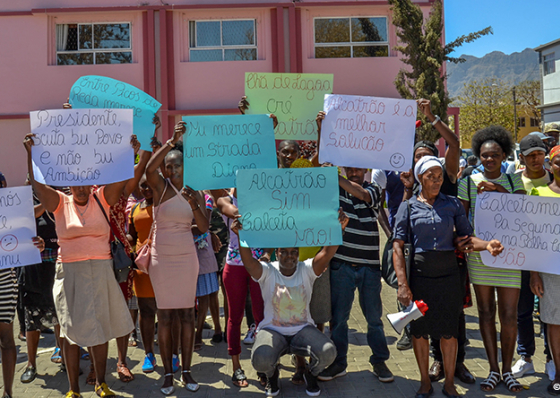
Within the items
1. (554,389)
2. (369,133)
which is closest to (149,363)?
(369,133)

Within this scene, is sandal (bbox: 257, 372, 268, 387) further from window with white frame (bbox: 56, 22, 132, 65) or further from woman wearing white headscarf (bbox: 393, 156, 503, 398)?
window with white frame (bbox: 56, 22, 132, 65)

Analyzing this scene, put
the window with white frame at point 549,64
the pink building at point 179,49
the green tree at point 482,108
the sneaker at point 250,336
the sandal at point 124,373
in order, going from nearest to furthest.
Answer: the sandal at point 124,373, the sneaker at point 250,336, the pink building at point 179,49, the window with white frame at point 549,64, the green tree at point 482,108

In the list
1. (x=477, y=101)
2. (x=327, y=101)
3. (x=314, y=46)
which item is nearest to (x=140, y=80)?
(x=314, y=46)

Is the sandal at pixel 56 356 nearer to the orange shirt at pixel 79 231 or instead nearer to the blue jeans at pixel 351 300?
the orange shirt at pixel 79 231

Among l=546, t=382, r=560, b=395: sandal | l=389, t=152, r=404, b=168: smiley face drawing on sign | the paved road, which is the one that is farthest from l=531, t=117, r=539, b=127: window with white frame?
l=389, t=152, r=404, b=168: smiley face drawing on sign

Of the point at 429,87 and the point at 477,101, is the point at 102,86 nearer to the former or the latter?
the point at 429,87

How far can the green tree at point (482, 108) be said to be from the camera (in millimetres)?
47500

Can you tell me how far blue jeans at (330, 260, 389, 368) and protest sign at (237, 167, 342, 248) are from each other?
66cm

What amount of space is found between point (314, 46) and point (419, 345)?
43.7 feet

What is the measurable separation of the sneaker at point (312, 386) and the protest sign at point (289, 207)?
1.20 meters

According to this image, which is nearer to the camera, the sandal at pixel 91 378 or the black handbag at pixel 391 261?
the black handbag at pixel 391 261

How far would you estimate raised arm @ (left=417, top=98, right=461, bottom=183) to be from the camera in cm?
454

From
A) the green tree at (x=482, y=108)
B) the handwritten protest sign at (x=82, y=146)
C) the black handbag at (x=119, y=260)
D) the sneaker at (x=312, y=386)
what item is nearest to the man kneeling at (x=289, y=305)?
the sneaker at (x=312, y=386)

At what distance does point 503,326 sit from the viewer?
15.3 ft
